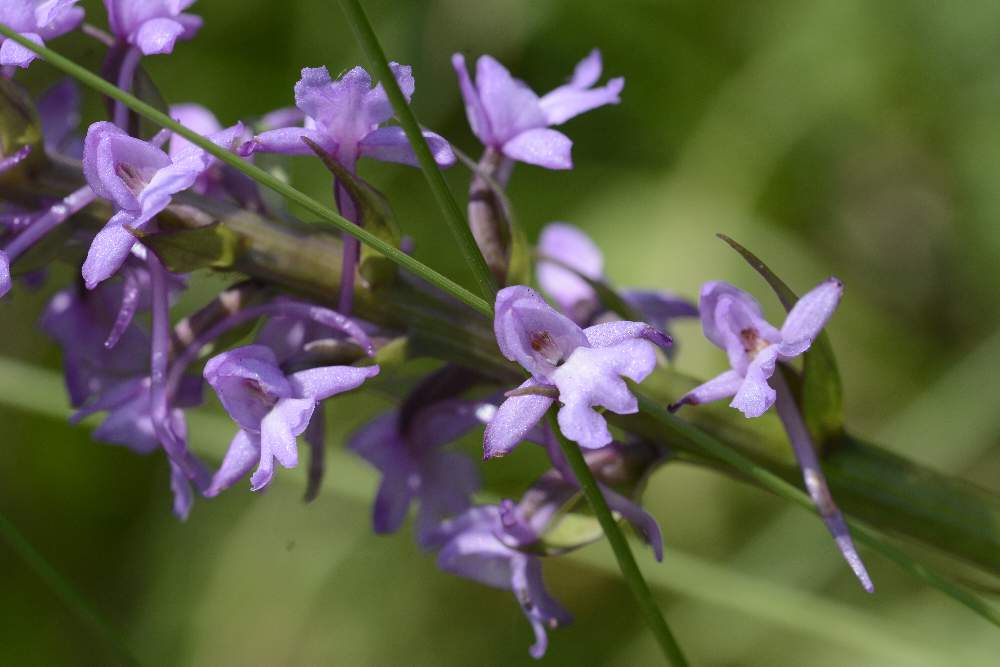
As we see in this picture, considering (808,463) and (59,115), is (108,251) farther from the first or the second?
(808,463)

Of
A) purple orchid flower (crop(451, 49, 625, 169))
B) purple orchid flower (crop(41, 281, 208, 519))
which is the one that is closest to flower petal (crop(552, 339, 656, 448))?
purple orchid flower (crop(451, 49, 625, 169))

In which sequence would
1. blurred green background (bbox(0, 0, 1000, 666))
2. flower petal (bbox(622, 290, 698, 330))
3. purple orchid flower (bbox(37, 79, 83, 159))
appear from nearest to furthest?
purple orchid flower (bbox(37, 79, 83, 159)) < flower petal (bbox(622, 290, 698, 330)) < blurred green background (bbox(0, 0, 1000, 666))


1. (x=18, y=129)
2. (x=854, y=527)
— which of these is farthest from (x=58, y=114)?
(x=854, y=527)

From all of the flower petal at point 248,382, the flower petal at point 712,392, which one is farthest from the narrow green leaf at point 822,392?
the flower petal at point 248,382

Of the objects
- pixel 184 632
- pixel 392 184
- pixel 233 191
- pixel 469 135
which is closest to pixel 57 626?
pixel 184 632

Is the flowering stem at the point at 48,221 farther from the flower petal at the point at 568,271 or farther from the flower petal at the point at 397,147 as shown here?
the flower petal at the point at 568,271

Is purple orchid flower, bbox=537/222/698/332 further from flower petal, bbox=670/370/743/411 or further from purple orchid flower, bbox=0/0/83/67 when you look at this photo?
purple orchid flower, bbox=0/0/83/67
